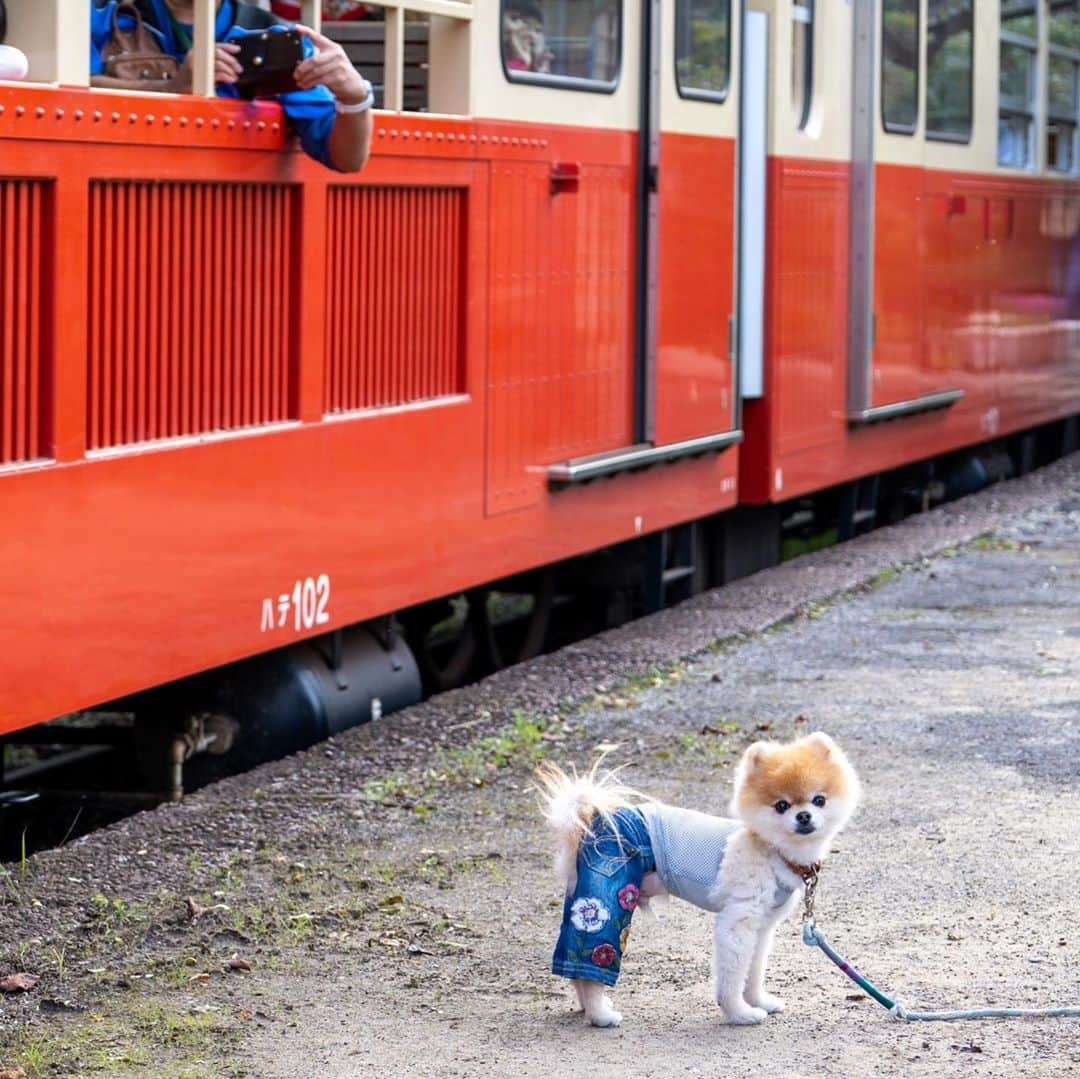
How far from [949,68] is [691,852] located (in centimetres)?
829

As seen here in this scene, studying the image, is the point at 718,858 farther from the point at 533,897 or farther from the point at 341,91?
the point at 341,91

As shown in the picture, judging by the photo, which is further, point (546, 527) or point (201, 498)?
point (546, 527)

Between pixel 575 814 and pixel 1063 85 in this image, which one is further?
pixel 1063 85

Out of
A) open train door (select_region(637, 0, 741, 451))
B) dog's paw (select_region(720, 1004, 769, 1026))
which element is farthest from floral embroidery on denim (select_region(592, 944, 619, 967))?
open train door (select_region(637, 0, 741, 451))

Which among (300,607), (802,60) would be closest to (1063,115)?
(802,60)

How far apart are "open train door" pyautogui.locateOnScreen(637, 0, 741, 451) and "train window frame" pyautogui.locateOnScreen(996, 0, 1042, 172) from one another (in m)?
4.12

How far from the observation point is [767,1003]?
159 inches

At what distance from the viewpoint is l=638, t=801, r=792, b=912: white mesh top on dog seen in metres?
3.89

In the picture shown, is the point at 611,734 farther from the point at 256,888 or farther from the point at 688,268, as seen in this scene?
the point at 688,268

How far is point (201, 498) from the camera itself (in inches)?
220

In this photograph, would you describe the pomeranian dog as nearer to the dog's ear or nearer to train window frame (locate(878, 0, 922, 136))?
the dog's ear

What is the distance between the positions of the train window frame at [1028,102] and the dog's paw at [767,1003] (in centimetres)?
916

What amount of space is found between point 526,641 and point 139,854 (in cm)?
362

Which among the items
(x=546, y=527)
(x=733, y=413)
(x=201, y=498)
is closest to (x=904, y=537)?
(x=733, y=413)
